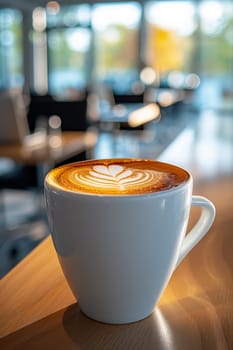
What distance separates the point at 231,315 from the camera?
0.46 meters

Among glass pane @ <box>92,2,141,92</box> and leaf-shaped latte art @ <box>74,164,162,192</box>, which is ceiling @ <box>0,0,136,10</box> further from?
leaf-shaped latte art @ <box>74,164,162,192</box>

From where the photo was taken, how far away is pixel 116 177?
464 millimetres

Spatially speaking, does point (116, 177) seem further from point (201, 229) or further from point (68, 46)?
point (68, 46)

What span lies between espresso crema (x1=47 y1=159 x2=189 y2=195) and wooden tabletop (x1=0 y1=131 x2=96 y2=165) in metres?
1.38

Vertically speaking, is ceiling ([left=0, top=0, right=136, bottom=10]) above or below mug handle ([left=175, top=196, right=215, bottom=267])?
above

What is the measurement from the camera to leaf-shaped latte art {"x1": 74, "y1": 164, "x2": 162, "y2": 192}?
1.42ft

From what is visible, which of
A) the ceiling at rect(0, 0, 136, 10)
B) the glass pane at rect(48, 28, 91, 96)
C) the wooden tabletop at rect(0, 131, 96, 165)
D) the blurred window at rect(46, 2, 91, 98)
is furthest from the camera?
the glass pane at rect(48, 28, 91, 96)

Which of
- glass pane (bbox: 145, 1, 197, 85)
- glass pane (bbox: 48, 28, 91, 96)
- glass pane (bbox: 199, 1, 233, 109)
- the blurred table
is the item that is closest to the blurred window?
glass pane (bbox: 48, 28, 91, 96)

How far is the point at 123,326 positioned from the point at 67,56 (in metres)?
10.6

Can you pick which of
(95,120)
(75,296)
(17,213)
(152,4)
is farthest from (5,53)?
(75,296)

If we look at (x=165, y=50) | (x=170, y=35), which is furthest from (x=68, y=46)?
(x=170, y=35)

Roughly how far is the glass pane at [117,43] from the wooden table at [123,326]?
953 cm

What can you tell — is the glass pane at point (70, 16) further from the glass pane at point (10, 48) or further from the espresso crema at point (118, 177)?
the espresso crema at point (118, 177)

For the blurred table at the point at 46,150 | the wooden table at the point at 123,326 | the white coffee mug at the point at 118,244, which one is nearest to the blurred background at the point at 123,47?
the blurred table at the point at 46,150
